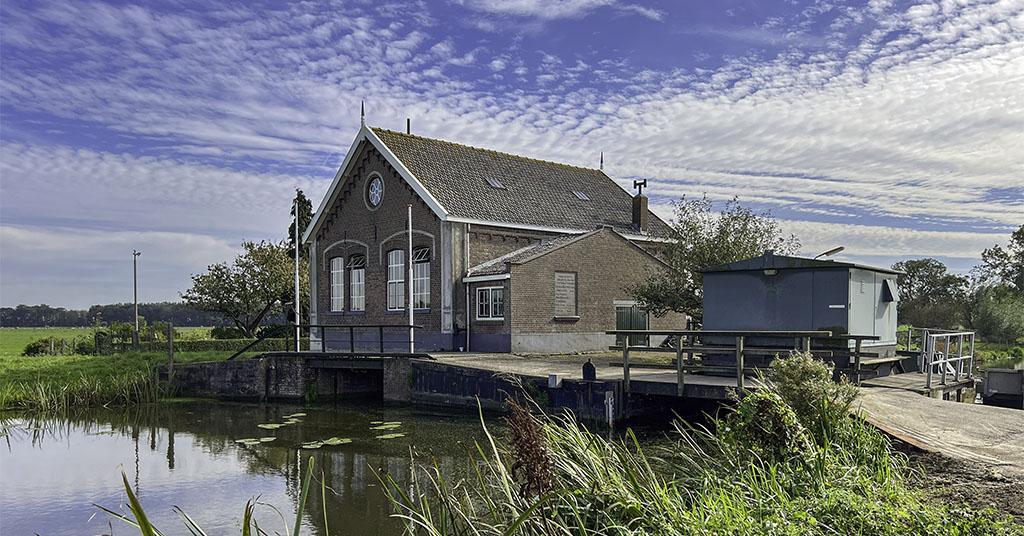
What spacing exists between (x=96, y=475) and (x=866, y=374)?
13.0 m

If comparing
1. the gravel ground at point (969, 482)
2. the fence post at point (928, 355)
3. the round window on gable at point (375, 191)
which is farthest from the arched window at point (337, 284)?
the gravel ground at point (969, 482)

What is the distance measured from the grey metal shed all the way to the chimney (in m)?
13.0

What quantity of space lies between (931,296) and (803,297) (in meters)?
38.7

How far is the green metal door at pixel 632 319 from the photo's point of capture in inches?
973

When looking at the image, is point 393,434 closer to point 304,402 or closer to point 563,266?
point 304,402

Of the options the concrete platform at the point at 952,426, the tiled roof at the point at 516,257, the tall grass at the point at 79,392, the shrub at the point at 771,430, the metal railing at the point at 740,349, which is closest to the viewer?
the shrub at the point at 771,430

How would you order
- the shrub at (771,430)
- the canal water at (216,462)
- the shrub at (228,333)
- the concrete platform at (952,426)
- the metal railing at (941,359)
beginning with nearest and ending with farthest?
the shrub at (771,430) → the concrete platform at (952,426) → the canal water at (216,462) → the metal railing at (941,359) → the shrub at (228,333)

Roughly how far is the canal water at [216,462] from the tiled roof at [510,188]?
8.05 m

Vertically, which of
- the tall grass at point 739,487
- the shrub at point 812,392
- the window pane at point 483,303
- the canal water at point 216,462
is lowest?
the canal water at point 216,462

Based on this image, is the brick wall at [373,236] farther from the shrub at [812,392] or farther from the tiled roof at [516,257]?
the shrub at [812,392]

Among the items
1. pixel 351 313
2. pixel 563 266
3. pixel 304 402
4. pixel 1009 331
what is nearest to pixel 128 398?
pixel 304 402

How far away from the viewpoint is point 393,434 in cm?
1446

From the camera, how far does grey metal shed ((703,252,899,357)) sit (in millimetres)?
13531

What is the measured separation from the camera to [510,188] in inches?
1027
